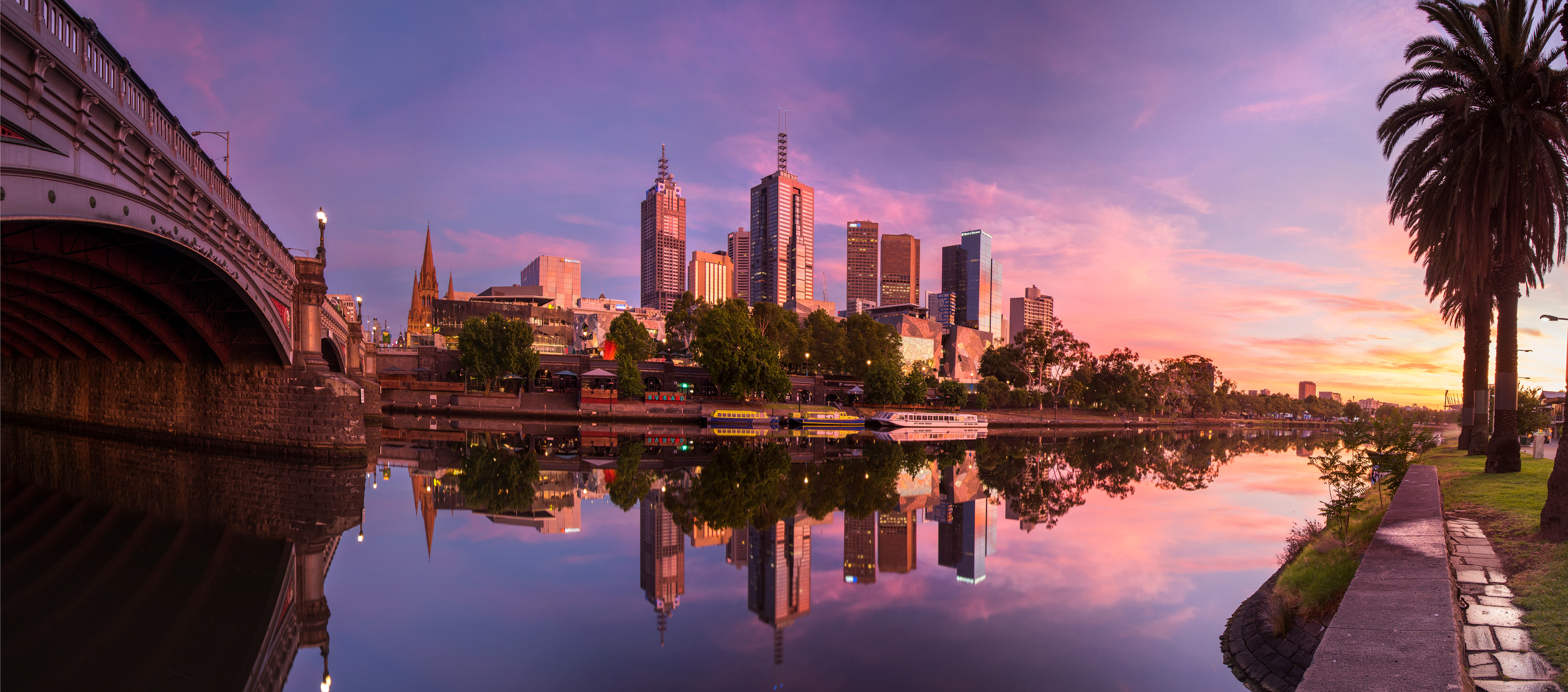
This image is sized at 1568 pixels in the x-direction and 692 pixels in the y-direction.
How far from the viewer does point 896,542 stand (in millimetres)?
20453

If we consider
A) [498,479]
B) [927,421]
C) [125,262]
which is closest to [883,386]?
[927,421]

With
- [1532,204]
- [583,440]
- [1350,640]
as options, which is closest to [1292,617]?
[1350,640]

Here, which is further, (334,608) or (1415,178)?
(1415,178)

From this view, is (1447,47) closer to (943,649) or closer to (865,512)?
(865,512)

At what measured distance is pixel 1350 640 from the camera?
22.1ft

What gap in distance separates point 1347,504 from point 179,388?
49.0 m

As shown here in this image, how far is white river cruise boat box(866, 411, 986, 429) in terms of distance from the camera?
77125 mm

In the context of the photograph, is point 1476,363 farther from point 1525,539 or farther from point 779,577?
point 779,577

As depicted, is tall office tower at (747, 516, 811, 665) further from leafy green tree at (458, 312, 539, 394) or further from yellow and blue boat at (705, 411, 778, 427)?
leafy green tree at (458, 312, 539, 394)

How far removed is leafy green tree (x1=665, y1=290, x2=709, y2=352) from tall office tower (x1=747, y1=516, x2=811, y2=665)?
89641 millimetres

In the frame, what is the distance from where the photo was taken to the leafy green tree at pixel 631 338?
108500mm

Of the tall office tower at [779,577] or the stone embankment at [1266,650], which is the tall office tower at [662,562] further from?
the stone embankment at [1266,650]

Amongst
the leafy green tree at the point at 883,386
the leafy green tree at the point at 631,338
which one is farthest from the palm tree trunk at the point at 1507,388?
the leafy green tree at the point at 631,338

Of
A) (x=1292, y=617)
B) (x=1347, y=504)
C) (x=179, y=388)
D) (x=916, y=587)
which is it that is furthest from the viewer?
(x=179, y=388)
